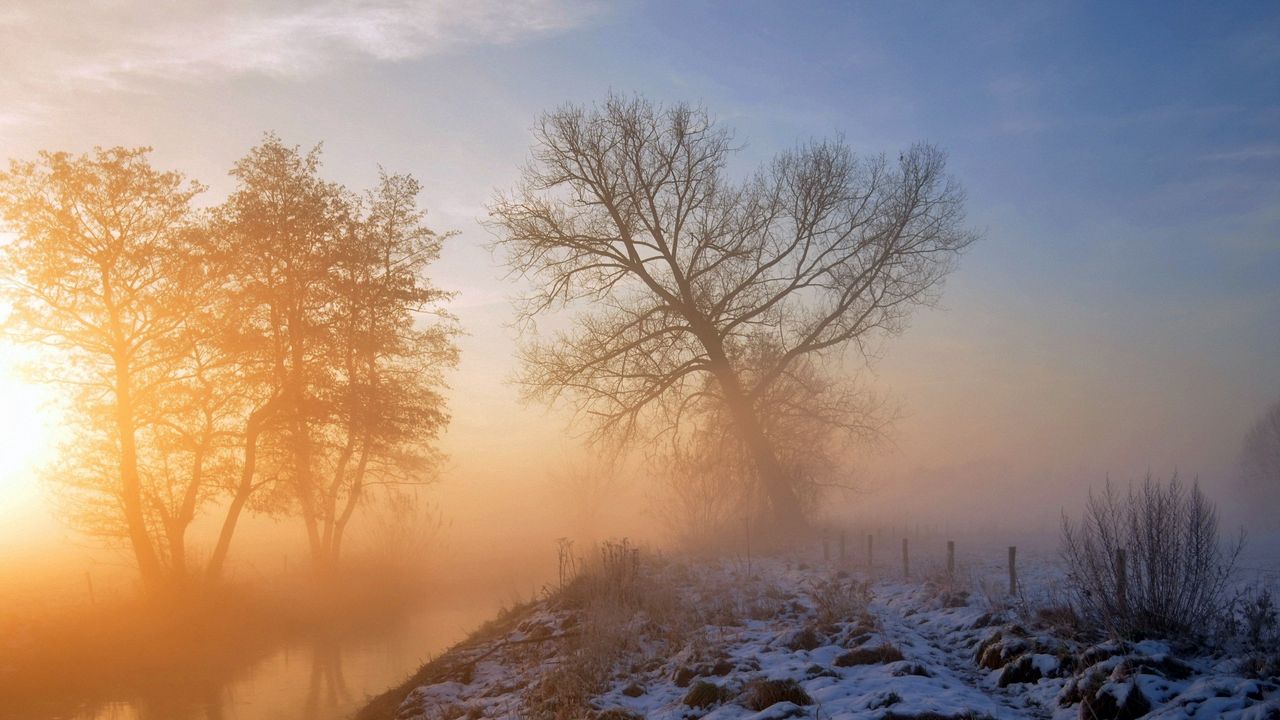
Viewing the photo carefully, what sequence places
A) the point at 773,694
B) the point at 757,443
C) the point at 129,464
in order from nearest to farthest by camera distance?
the point at 773,694 → the point at 129,464 → the point at 757,443

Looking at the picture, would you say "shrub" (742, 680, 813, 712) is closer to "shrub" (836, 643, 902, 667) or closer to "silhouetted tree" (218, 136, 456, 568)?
"shrub" (836, 643, 902, 667)

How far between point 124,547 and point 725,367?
17.4m

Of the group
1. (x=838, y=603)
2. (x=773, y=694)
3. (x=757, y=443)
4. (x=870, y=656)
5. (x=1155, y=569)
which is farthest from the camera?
(x=757, y=443)

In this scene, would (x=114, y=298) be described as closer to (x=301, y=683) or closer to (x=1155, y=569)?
(x=301, y=683)

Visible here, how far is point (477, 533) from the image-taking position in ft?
164

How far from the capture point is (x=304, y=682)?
18156mm

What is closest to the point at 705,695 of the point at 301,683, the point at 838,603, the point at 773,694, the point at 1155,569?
the point at 773,694

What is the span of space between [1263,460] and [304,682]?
3312 inches

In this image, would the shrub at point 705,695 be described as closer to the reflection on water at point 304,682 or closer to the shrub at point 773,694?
the shrub at point 773,694

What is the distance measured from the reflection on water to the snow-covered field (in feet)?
9.34

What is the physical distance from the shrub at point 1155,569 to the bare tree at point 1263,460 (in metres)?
76.8

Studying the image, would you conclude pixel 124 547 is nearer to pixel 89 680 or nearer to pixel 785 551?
pixel 89 680

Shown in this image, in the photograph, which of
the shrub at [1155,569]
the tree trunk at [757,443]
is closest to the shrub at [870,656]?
the shrub at [1155,569]

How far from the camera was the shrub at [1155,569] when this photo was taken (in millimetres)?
9656
